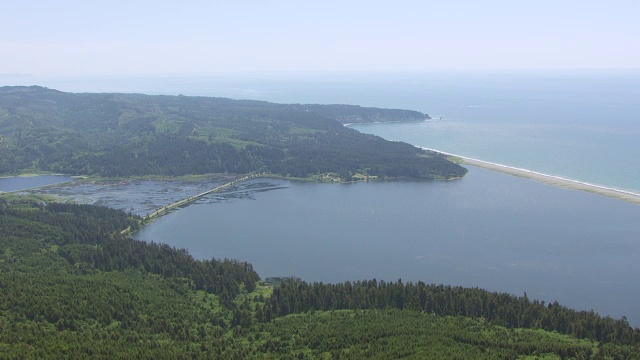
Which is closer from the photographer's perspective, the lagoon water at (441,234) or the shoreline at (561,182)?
the lagoon water at (441,234)

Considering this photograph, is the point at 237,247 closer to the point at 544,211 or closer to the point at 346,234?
the point at 346,234

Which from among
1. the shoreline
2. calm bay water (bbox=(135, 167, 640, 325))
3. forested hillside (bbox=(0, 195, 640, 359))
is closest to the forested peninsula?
forested hillside (bbox=(0, 195, 640, 359))

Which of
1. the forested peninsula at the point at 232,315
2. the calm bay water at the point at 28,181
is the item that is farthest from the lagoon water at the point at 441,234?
the calm bay water at the point at 28,181

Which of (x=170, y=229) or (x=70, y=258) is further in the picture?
(x=170, y=229)

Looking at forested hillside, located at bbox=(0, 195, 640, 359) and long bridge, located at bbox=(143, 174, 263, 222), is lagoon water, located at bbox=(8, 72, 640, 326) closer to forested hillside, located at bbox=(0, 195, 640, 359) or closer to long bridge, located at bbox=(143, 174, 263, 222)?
long bridge, located at bbox=(143, 174, 263, 222)

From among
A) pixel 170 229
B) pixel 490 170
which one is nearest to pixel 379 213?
pixel 170 229

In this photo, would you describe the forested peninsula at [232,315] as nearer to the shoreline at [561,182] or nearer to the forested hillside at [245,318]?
the forested hillside at [245,318]
